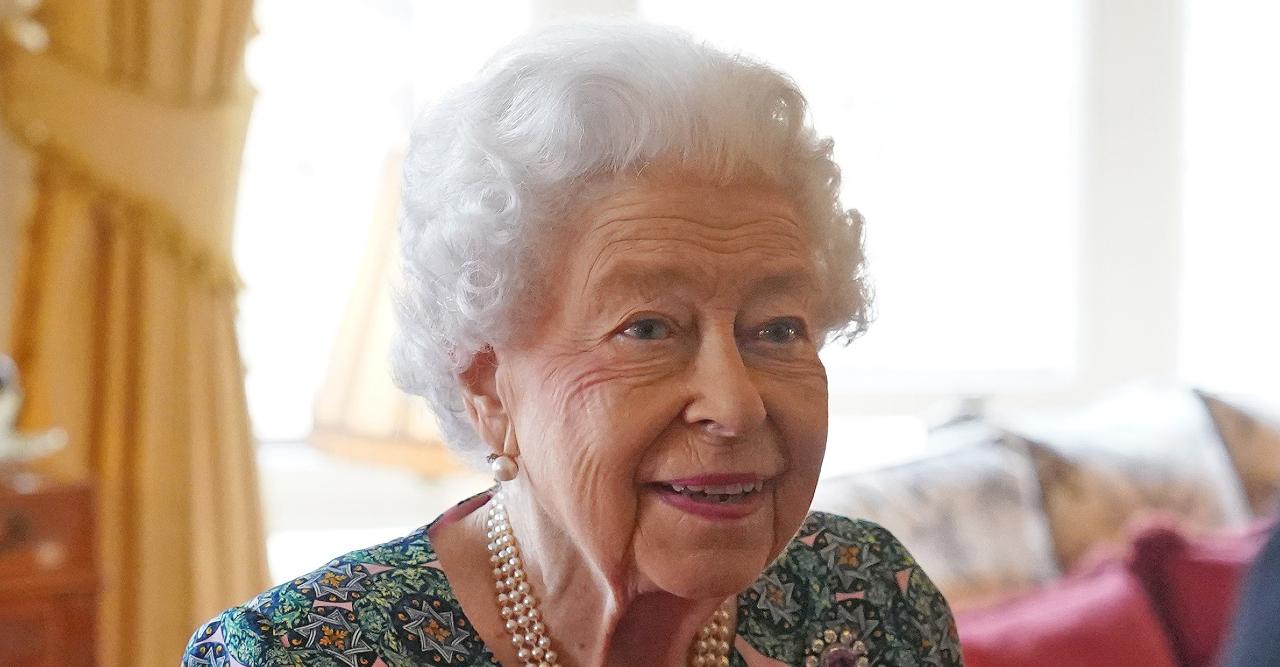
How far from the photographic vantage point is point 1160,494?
2.41 m

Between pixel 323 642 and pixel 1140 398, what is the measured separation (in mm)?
1987

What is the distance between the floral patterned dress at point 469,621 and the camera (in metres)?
1.22

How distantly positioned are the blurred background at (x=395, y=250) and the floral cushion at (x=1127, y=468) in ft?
0.04

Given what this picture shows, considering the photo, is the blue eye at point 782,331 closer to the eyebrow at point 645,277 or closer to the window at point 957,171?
the eyebrow at point 645,277

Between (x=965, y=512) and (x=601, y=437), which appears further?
(x=965, y=512)

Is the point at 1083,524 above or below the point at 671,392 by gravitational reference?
below

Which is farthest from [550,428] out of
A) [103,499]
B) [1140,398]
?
[1140,398]

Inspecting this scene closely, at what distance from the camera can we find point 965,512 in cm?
211

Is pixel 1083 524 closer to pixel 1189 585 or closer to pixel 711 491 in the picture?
pixel 1189 585

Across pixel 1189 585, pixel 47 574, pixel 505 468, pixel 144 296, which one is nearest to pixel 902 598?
pixel 505 468

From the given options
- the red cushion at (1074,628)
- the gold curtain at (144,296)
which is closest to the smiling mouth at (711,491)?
the red cushion at (1074,628)

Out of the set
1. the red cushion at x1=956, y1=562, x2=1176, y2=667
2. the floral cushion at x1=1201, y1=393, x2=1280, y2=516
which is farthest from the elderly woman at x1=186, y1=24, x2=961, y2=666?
the floral cushion at x1=1201, y1=393, x2=1280, y2=516

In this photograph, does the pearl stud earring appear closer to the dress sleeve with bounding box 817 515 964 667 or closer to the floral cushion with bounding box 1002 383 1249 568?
the dress sleeve with bounding box 817 515 964 667

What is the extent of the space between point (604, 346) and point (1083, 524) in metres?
1.38
